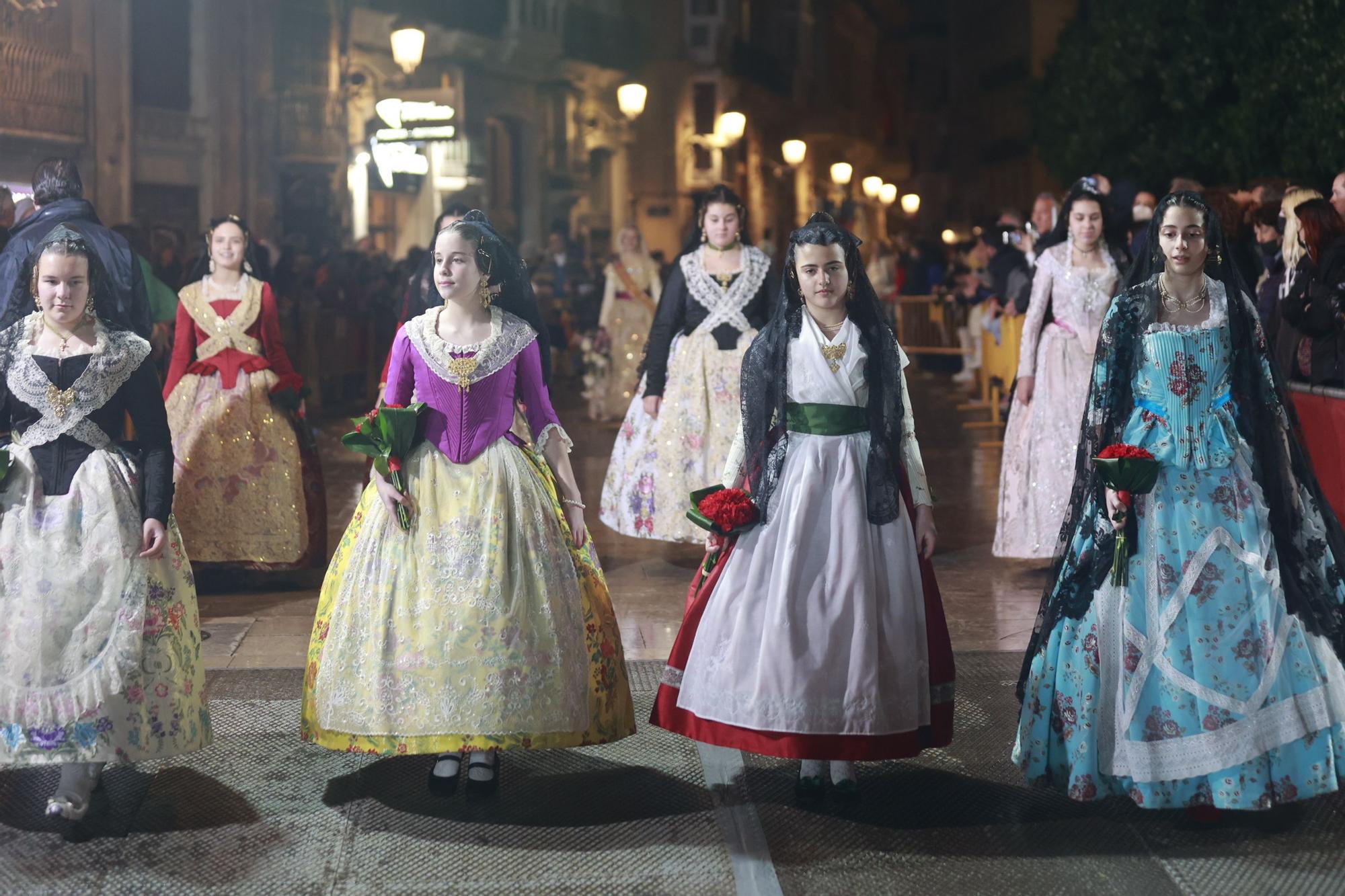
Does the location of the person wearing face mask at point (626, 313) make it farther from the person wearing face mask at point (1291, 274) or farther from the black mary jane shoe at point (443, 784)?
the black mary jane shoe at point (443, 784)

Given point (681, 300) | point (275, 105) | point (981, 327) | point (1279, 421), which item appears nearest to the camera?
point (1279, 421)

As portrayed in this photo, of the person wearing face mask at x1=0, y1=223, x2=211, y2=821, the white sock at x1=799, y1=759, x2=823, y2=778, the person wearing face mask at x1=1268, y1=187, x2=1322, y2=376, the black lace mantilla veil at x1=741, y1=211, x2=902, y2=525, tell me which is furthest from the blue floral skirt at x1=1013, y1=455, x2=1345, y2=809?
the person wearing face mask at x1=1268, y1=187, x2=1322, y2=376

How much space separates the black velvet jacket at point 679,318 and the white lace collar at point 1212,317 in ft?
12.1

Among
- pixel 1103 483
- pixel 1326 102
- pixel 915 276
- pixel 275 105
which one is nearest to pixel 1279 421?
pixel 1103 483

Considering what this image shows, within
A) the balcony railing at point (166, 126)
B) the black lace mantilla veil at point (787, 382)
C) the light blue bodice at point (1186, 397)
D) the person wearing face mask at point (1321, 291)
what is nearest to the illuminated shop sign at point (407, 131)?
the balcony railing at point (166, 126)

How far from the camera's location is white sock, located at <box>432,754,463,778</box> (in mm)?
5094

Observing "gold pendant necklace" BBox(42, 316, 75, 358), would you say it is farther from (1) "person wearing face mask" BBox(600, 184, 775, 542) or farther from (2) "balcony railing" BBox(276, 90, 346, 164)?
(2) "balcony railing" BBox(276, 90, 346, 164)

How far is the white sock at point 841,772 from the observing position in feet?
16.4

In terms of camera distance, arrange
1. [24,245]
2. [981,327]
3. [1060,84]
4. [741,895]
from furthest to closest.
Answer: [1060,84] → [981,327] → [24,245] → [741,895]

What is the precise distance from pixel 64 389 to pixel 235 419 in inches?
123

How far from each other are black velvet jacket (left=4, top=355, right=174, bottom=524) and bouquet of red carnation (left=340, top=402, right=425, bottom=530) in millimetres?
561

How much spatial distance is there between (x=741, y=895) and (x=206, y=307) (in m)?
4.76

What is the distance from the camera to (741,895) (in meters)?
4.32

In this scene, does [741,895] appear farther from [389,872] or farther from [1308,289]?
[1308,289]
